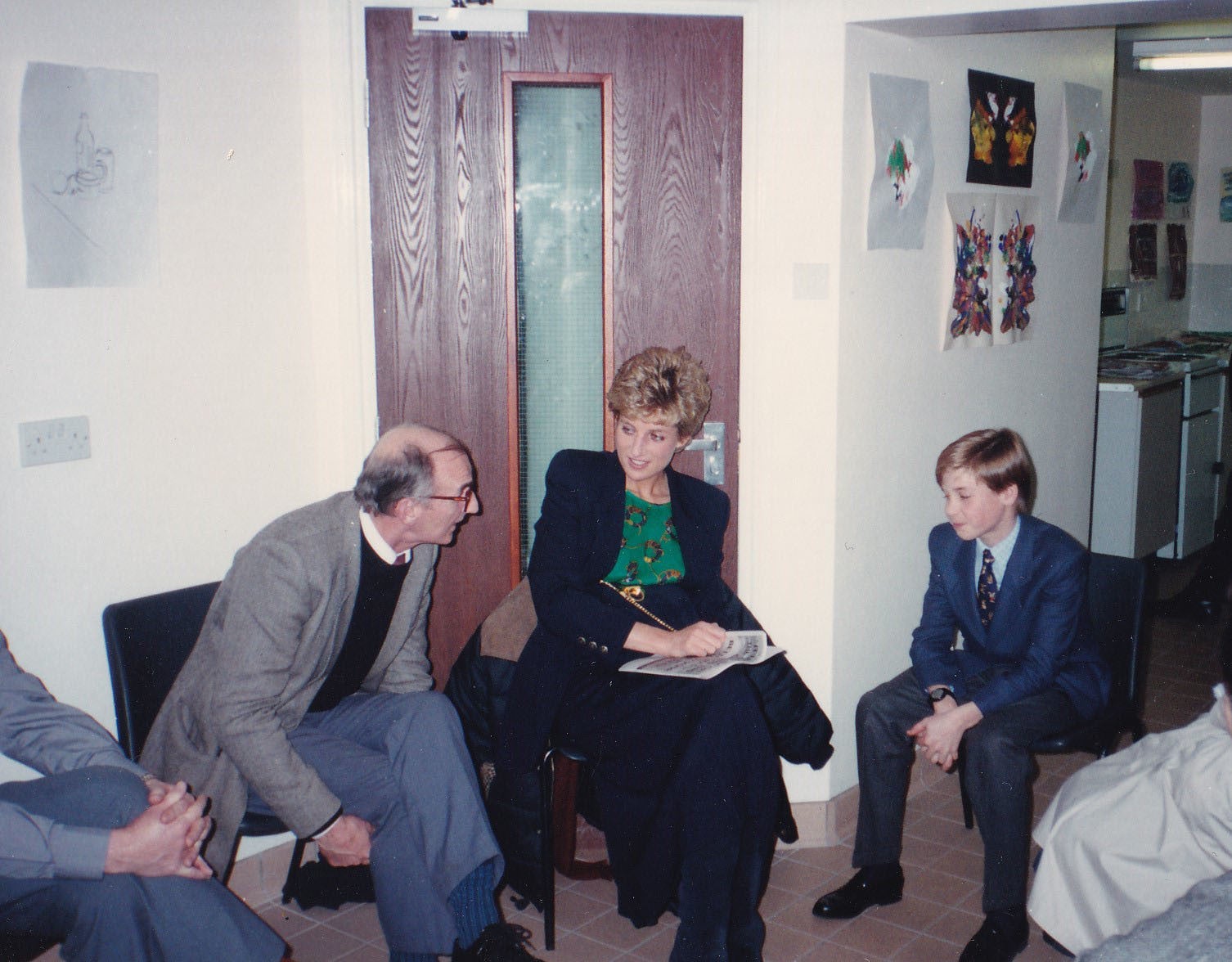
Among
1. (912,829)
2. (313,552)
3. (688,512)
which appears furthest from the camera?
(912,829)

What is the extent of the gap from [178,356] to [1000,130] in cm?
229

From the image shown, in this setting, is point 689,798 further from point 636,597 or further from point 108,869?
point 108,869

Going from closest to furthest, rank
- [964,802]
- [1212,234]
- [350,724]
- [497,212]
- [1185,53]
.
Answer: [350,724] → [497,212] → [964,802] → [1185,53] → [1212,234]

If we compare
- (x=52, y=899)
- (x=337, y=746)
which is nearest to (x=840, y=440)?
(x=337, y=746)

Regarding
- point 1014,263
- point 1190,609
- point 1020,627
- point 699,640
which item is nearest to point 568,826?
point 699,640

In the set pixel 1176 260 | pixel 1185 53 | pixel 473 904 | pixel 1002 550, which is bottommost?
pixel 473 904

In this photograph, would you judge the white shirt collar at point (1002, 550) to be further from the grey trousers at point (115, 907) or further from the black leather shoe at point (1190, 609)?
the black leather shoe at point (1190, 609)

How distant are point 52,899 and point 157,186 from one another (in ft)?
4.61

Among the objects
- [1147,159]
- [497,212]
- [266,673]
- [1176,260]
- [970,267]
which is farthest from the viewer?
[1176,260]

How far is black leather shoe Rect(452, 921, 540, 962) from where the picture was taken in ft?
7.66

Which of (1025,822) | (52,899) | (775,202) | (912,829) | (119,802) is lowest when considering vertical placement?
(912,829)

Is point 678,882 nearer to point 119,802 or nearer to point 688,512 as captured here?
point 688,512

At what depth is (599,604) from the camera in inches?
102

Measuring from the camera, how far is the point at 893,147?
299 centimetres
